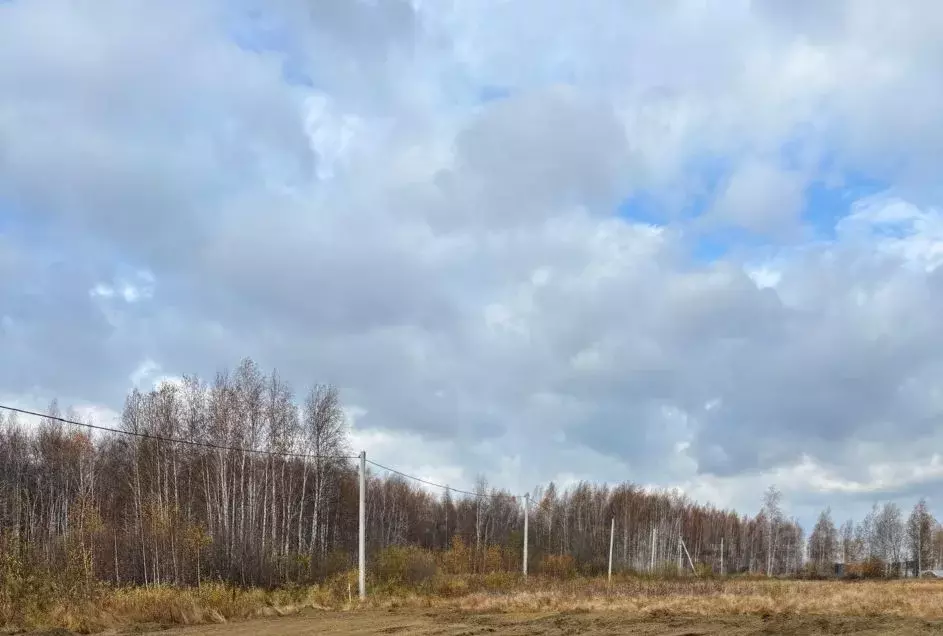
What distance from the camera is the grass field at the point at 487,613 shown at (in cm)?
2130

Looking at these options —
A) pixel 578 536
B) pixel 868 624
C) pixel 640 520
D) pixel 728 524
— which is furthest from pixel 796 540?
pixel 868 624

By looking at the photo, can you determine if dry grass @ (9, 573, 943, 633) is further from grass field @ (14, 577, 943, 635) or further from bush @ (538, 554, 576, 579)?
bush @ (538, 554, 576, 579)

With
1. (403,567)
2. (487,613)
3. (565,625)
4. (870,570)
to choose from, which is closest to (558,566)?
(403,567)

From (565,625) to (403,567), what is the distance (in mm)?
20635

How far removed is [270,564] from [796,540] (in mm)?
104115

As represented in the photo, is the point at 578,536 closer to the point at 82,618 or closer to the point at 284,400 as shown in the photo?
the point at 284,400

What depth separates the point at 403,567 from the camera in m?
41.4

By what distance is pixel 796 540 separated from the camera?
122 m

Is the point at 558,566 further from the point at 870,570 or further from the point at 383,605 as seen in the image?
the point at 870,570

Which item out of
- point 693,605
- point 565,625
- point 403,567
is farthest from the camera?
point 403,567

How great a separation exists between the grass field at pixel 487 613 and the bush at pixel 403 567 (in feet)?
26.8

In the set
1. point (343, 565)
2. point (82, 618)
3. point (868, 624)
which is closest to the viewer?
point (868, 624)

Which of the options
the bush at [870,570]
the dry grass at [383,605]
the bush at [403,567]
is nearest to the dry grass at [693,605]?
the dry grass at [383,605]

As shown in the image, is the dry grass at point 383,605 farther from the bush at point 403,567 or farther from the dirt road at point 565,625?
the bush at point 403,567
